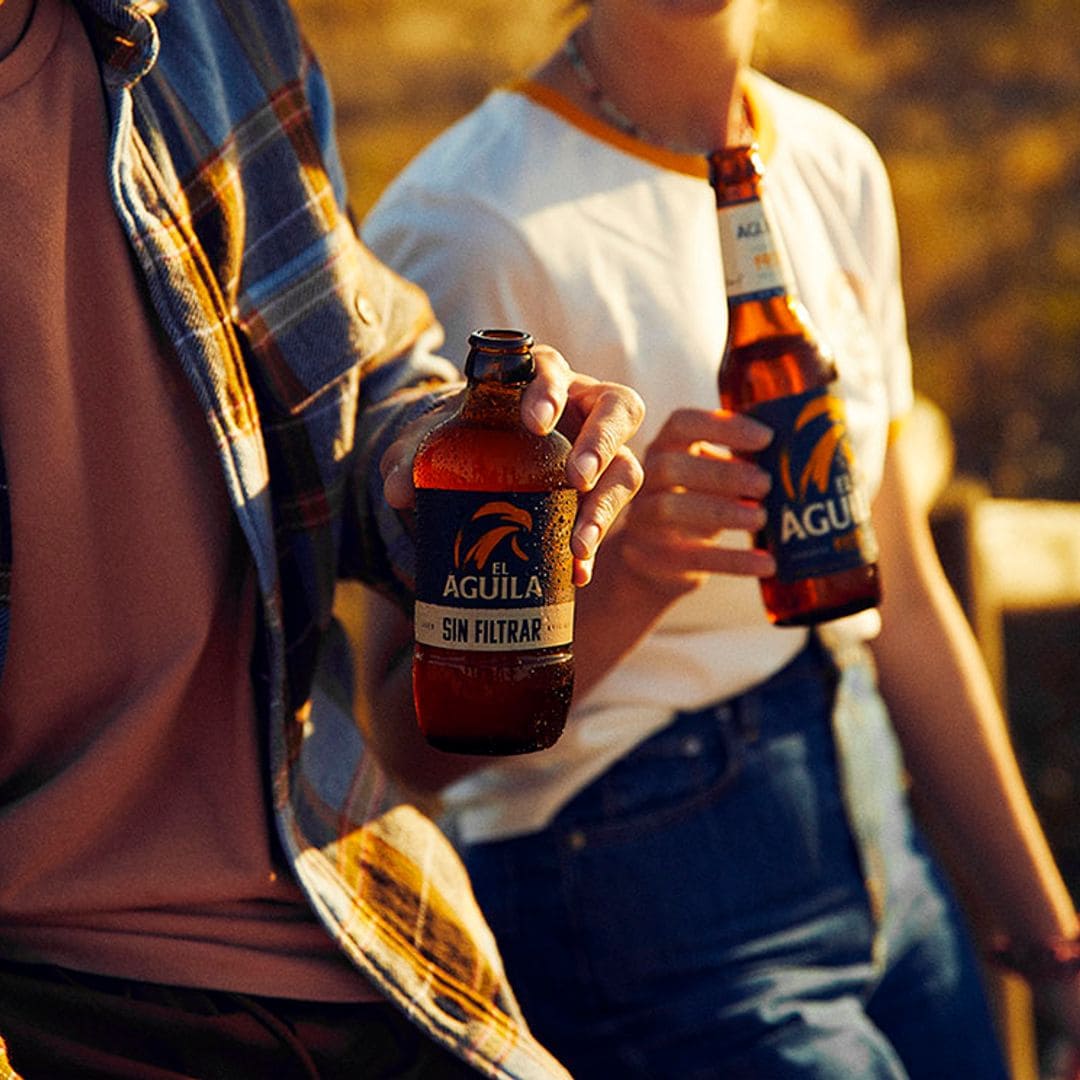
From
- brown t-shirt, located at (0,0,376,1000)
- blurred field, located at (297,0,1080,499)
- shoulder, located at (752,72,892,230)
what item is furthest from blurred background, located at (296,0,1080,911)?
brown t-shirt, located at (0,0,376,1000)

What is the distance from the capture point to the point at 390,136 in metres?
7.29

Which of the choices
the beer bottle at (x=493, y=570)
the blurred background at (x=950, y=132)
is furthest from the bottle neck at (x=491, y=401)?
the blurred background at (x=950, y=132)

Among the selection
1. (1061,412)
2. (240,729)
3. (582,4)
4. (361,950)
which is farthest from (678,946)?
(1061,412)

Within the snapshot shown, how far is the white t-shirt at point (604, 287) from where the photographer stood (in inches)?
80.7

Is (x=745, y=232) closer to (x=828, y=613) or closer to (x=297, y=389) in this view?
(x=828, y=613)

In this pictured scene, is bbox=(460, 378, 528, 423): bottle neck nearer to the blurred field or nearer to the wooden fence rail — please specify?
the wooden fence rail

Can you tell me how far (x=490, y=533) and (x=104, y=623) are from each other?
0.41 m

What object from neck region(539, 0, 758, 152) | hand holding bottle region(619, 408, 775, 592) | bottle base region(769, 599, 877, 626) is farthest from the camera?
neck region(539, 0, 758, 152)

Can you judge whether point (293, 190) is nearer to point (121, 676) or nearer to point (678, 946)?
point (121, 676)

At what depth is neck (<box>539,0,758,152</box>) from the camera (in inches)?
85.7

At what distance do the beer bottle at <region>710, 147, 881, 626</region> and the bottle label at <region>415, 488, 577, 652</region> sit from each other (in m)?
0.47

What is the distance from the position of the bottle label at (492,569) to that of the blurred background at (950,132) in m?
5.45

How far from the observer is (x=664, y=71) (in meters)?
2.21

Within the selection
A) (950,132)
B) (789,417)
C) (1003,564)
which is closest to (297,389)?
(789,417)
